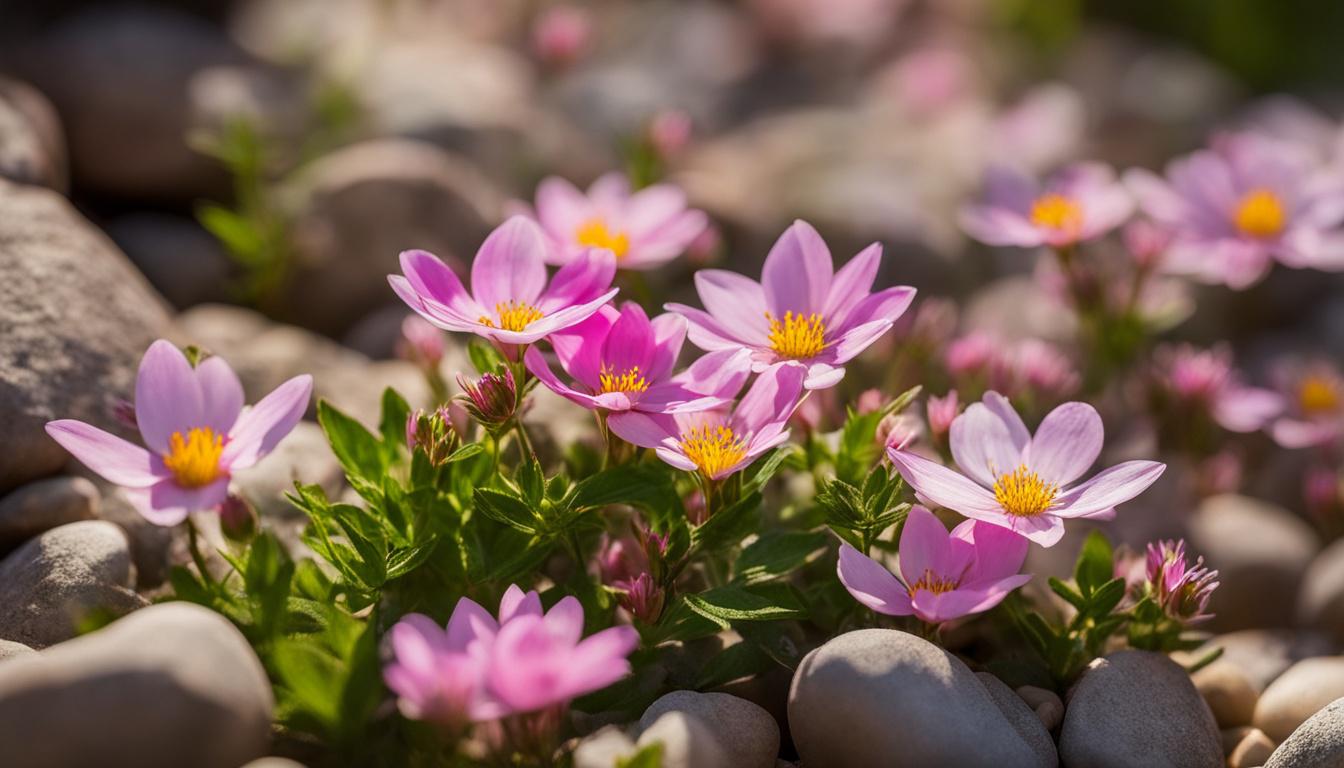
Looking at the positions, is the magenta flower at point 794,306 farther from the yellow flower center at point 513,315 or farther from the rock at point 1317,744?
the rock at point 1317,744

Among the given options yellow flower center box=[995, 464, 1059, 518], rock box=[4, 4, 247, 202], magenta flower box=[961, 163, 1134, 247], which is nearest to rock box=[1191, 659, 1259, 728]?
yellow flower center box=[995, 464, 1059, 518]

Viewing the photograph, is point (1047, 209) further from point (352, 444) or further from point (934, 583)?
point (352, 444)

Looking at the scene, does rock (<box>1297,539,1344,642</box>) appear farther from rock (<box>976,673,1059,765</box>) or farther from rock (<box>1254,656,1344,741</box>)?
rock (<box>976,673,1059,765</box>)

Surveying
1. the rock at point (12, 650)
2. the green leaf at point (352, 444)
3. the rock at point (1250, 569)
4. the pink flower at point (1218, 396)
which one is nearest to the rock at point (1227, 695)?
the rock at point (1250, 569)

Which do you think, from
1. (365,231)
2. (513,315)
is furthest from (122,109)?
(513,315)

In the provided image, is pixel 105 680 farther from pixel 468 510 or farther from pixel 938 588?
pixel 938 588

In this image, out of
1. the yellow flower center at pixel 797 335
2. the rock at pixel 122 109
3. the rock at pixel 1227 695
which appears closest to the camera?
the yellow flower center at pixel 797 335
